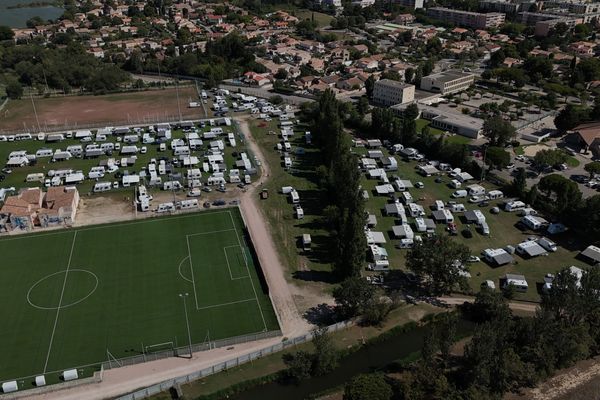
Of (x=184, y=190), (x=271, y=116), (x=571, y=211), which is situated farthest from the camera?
Result: (x=271, y=116)

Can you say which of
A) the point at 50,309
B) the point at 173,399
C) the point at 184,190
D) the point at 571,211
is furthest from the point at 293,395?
the point at 571,211

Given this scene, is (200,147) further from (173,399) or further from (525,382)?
(525,382)

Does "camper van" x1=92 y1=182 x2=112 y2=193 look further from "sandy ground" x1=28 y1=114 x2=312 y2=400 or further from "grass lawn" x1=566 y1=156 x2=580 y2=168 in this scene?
"grass lawn" x1=566 y1=156 x2=580 y2=168

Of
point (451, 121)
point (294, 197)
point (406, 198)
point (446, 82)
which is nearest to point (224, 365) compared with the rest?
point (294, 197)

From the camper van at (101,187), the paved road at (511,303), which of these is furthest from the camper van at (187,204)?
the paved road at (511,303)

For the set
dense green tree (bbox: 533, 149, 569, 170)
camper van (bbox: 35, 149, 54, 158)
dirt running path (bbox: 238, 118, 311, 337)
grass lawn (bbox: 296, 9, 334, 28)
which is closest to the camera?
dirt running path (bbox: 238, 118, 311, 337)

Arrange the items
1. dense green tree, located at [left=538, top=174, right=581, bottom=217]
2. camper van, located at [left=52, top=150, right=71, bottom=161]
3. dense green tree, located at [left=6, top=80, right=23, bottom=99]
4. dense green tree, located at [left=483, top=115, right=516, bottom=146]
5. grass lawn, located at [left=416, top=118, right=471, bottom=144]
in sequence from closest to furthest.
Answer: dense green tree, located at [left=538, top=174, right=581, bottom=217]
camper van, located at [left=52, top=150, right=71, bottom=161]
dense green tree, located at [left=483, top=115, right=516, bottom=146]
grass lawn, located at [left=416, top=118, right=471, bottom=144]
dense green tree, located at [left=6, top=80, right=23, bottom=99]

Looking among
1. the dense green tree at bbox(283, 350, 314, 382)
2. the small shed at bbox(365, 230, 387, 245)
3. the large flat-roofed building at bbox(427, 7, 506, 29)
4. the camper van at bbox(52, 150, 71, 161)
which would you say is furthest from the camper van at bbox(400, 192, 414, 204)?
the large flat-roofed building at bbox(427, 7, 506, 29)

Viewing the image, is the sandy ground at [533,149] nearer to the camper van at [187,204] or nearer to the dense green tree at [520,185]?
the dense green tree at [520,185]
